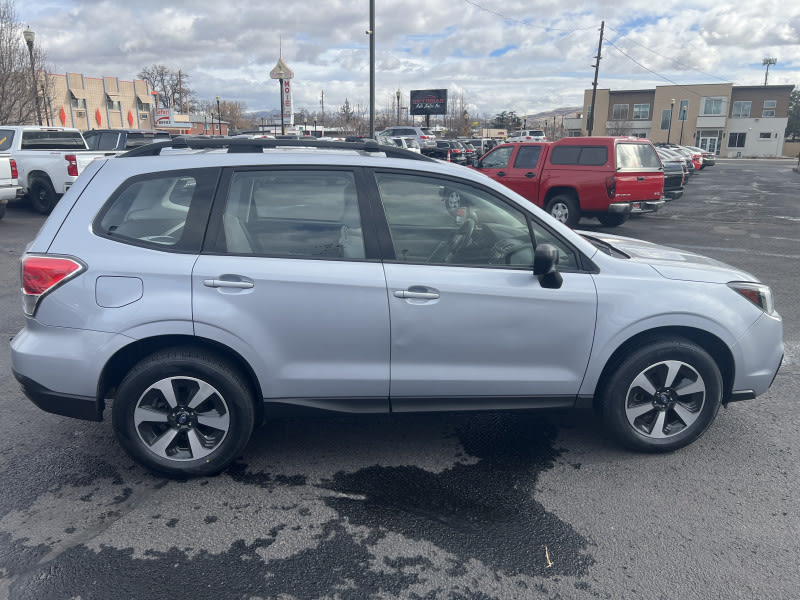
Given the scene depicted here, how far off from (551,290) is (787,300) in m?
5.42

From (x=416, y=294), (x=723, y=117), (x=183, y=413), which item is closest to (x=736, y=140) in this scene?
(x=723, y=117)

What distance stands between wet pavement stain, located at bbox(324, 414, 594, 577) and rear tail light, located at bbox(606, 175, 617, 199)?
9.44 metres

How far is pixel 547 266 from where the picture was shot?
330cm

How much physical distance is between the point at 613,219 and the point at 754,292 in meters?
10.0

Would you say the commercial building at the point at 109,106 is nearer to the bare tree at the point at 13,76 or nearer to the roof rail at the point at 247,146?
the bare tree at the point at 13,76

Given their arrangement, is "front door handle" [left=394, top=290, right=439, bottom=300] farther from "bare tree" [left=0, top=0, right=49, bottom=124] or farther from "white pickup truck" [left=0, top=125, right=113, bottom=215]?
"bare tree" [left=0, top=0, right=49, bottom=124]

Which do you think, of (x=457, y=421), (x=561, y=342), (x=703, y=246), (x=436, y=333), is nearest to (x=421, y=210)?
(x=436, y=333)

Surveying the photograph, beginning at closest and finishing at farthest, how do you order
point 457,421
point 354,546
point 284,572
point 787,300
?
point 284,572
point 354,546
point 457,421
point 787,300

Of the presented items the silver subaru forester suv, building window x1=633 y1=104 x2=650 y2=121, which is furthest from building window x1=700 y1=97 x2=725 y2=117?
the silver subaru forester suv

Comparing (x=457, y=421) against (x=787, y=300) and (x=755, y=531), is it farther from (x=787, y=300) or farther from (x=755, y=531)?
(x=787, y=300)

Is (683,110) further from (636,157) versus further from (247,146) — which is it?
(247,146)

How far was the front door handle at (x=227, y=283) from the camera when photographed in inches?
127

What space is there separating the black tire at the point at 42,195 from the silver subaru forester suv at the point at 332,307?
11686 millimetres

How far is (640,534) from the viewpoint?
3.00 metres
